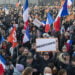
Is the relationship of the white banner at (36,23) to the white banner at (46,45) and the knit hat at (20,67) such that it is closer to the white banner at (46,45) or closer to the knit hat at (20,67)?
the white banner at (46,45)

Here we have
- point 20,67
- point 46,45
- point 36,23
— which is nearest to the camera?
point 20,67


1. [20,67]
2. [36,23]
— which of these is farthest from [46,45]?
[36,23]

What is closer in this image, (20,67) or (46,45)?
(20,67)

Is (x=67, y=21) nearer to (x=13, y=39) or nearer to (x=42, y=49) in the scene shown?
(x=13, y=39)

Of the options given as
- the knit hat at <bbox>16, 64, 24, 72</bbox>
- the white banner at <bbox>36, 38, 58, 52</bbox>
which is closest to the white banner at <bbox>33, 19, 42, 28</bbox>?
the white banner at <bbox>36, 38, 58, 52</bbox>

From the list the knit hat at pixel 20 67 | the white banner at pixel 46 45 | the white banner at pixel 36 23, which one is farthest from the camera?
the white banner at pixel 36 23

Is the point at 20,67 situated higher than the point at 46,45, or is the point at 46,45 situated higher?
the point at 46,45

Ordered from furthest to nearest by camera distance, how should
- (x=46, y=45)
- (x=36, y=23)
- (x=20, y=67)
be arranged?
(x=36, y=23) → (x=46, y=45) → (x=20, y=67)

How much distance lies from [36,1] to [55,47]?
42.5 metres

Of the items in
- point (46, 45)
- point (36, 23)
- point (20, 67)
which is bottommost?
point (36, 23)

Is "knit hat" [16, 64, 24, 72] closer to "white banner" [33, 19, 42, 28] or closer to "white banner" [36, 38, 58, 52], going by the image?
"white banner" [36, 38, 58, 52]

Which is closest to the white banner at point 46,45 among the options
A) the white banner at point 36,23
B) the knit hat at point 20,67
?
the knit hat at point 20,67

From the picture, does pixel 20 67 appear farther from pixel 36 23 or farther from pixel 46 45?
pixel 36 23

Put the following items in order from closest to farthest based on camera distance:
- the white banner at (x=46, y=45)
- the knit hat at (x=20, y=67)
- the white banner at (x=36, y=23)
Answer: the knit hat at (x=20, y=67)
the white banner at (x=46, y=45)
the white banner at (x=36, y=23)
